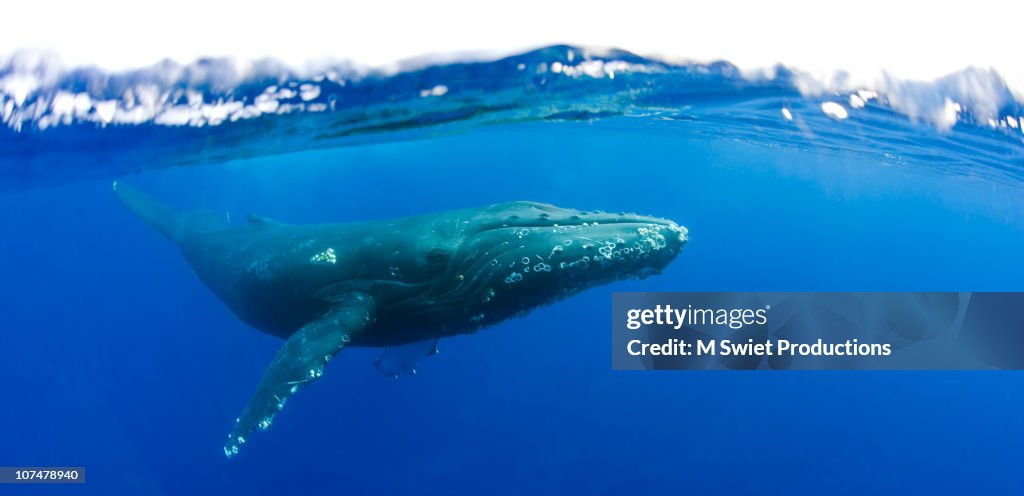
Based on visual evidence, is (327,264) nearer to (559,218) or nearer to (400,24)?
(559,218)

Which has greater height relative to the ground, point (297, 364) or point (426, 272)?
point (426, 272)

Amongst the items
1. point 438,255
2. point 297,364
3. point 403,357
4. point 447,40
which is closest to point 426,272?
point 438,255

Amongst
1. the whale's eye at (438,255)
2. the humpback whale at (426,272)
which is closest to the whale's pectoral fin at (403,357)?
the humpback whale at (426,272)

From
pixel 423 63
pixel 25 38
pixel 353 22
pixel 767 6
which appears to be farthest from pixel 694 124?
pixel 25 38

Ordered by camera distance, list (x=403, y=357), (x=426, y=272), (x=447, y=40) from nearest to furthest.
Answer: (x=426, y=272) < (x=447, y=40) < (x=403, y=357)

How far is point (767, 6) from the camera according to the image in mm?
8406

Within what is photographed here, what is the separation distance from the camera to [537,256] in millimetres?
6070

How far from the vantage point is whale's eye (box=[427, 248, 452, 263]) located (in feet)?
21.0

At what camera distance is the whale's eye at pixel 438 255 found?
6.39 metres

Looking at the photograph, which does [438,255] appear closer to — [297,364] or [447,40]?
[297,364]

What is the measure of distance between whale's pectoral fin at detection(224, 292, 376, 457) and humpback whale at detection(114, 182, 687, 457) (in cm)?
1

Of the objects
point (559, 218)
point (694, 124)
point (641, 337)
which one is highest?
point (694, 124)

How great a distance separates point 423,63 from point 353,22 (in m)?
1.77

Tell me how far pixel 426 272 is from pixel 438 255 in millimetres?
279
